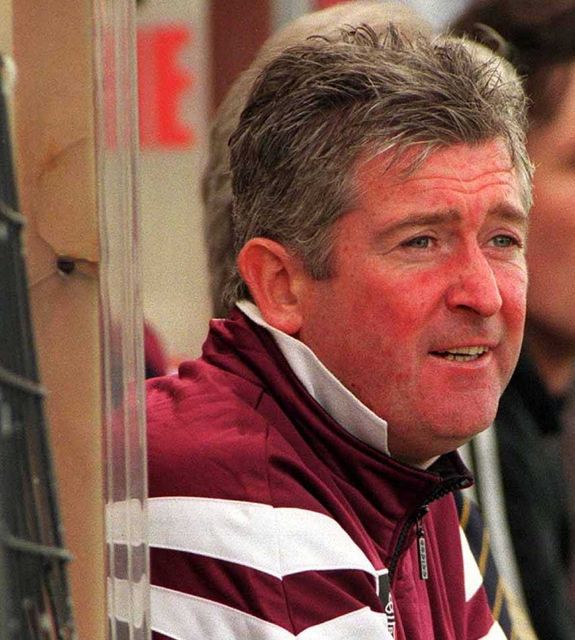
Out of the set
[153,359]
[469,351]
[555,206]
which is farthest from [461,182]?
[555,206]

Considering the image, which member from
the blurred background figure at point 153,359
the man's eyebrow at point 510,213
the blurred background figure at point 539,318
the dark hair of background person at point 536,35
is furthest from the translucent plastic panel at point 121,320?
the dark hair of background person at point 536,35

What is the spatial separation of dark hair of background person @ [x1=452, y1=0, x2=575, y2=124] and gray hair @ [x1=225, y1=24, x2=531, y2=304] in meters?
1.29

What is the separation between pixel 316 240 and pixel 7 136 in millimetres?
575

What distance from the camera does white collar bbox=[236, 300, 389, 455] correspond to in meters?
1.63

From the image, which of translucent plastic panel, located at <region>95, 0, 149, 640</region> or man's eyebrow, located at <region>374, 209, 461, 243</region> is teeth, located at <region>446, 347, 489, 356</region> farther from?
translucent plastic panel, located at <region>95, 0, 149, 640</region>

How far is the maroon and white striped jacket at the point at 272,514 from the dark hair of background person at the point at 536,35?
1416 mm

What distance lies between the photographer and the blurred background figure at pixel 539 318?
2982mm

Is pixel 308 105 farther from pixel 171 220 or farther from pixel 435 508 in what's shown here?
pixel 171 220

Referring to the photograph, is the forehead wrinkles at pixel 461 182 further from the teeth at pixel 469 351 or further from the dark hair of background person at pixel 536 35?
the dark hair of background person at pixel 536 35

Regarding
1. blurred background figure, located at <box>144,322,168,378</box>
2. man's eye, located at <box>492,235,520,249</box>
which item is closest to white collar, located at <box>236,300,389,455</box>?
man's eye, located at <box>492,235,520,249</box>

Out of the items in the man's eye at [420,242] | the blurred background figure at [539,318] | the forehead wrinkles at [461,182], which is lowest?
the blurred background figure at [539,318]

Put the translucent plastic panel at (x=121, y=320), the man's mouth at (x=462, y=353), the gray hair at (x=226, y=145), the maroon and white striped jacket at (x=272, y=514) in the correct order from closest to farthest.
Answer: the translucent plastic panel at (x=121, y=320)
the maroon and white striped jacket at (x=272, y=514)
the man's mouth at (x=462, y=353)
the gray hair at (x=226, y=145)

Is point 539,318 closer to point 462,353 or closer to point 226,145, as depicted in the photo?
point 226,145

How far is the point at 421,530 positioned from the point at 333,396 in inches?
7.4
